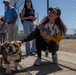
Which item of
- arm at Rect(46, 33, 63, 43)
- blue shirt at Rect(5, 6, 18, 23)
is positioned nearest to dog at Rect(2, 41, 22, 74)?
arm at Rect(46, 33, 63, 43)

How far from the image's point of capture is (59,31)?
236 inches

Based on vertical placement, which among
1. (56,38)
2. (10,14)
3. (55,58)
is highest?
(10,14)

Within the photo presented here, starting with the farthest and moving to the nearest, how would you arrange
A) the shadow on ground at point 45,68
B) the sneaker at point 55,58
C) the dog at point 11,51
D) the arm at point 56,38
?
the sneaker at point 55,58, the arm at point 56,38, the shadow on ground at point 45,68, the dog at point 11,51

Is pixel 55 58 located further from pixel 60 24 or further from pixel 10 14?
pixel 10 14

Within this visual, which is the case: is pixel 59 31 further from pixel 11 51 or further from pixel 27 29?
pixel 27 29

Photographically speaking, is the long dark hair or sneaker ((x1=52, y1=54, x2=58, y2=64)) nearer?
the long dark hair

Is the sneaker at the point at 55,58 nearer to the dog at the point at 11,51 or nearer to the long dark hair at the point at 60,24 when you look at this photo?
the long dark hair at the point at 60,24

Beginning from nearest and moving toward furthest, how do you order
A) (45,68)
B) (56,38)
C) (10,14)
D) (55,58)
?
(45,68), (56,38), (55,58), (10,14)

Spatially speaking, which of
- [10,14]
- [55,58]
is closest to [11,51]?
[55,58]

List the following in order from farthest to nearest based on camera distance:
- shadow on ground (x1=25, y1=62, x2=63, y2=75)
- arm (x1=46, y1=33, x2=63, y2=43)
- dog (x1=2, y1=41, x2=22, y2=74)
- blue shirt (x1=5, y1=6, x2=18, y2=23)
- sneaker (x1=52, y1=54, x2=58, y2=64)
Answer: blue shirt (x1=5, y1=6, x2=18, y2=23) → sneaker (x1=52, y1=54, x2=58, y2=64) → arm (x1=46, y1=33, x2=63, y2=43) → shadow on ground (x1=25, y1=62, x2=63, y2=75) → dog (x1=2, y1=41, x2=22, y2=74)

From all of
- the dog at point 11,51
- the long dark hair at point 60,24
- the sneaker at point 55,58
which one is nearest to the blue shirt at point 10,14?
the long dark hair at point 60,24

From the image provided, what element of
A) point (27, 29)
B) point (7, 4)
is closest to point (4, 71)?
point (27, 29)

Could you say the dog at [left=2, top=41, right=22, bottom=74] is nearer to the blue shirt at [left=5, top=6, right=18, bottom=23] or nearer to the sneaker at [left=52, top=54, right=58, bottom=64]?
the sneaker at [left=52, top=54, right=58, bottom=64]

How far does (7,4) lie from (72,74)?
4165 millimetres
